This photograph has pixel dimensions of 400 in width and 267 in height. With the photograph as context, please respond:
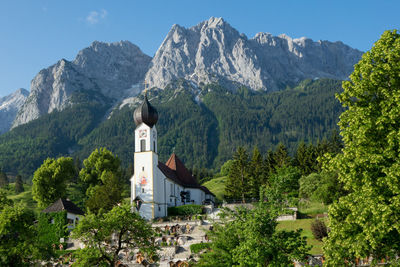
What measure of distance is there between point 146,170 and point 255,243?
136ft

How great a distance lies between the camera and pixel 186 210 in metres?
59.1

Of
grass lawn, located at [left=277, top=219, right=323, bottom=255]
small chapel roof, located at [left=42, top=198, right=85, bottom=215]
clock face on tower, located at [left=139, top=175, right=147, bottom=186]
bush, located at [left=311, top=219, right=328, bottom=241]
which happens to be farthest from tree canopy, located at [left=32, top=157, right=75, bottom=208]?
bush, located at [left=311, top=219, right=328, bottom=241]

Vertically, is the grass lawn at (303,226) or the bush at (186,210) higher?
the bush at (186,210)

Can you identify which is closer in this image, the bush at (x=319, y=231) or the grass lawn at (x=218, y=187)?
the bush at (x=319, y=231)

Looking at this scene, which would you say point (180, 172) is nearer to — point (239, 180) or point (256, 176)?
point (239, 180)

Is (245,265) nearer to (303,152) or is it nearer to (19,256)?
(19,256)

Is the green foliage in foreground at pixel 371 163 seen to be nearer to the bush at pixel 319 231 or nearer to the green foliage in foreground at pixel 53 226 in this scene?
the bush at pixel 319 231

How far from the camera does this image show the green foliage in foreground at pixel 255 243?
20.8 metres

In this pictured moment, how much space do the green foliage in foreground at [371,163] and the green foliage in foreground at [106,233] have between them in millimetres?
14372

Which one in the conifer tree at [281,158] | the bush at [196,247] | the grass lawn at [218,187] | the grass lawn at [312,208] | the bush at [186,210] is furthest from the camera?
the grass lawn at [218,187]

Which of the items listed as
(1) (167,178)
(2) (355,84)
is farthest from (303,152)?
(2) (355,84)

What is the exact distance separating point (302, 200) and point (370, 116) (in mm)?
40296

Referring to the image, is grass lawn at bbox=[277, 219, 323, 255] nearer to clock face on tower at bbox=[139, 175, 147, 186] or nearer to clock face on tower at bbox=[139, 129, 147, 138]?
clock face on tower at bbox=[139, 175, 147, 186]

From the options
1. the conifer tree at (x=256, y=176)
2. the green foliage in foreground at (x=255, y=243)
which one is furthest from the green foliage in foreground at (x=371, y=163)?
the conifer tree at (x=256, y=176)
